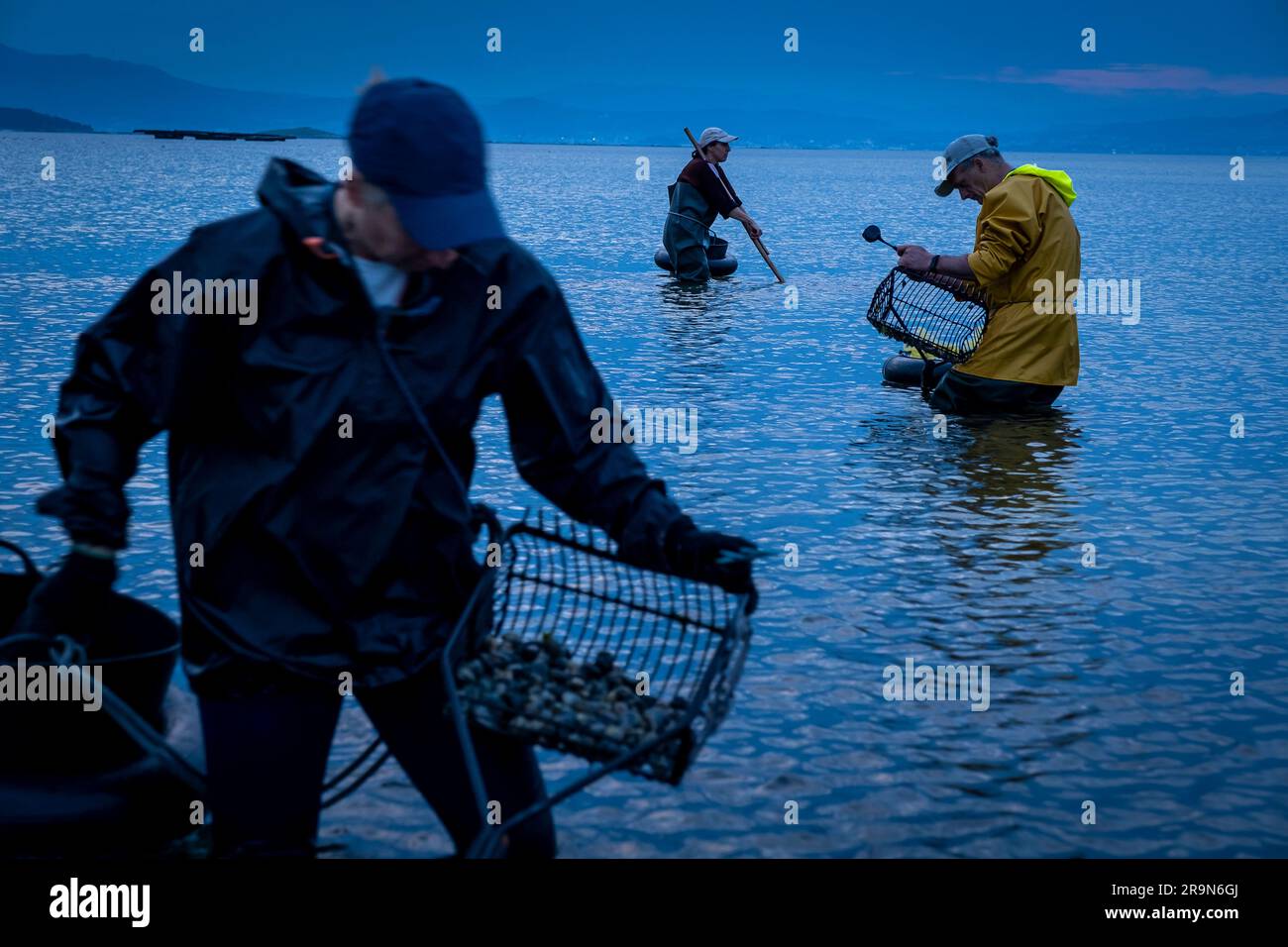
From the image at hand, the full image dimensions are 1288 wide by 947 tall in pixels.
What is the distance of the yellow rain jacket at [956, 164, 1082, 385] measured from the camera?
9.91 m

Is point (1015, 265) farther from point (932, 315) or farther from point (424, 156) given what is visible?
point (424, 156)

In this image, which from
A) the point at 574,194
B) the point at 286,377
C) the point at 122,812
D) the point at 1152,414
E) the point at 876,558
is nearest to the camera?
the point at 286,377

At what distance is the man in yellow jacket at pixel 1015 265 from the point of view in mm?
9938

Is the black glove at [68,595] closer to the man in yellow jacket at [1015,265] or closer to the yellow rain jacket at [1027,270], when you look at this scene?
the man in yellow jacket at [1015,265]

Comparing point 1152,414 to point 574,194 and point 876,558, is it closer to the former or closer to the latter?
point 876,558

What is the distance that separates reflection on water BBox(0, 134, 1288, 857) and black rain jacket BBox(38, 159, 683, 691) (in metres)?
0.55

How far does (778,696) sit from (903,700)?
1.55 feet

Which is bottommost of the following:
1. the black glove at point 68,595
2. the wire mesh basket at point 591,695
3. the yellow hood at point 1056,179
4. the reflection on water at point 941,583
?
the reflection on water at point 941,583

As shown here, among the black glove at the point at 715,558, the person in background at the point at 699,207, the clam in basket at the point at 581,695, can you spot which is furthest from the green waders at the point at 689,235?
the black glove at the point at 715,558

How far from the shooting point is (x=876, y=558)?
7.39 meters

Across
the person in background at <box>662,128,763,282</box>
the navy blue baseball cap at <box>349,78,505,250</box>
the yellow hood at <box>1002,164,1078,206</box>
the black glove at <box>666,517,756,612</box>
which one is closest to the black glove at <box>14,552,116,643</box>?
the navy blue baseball cap at <box>349,78,505,250</box>

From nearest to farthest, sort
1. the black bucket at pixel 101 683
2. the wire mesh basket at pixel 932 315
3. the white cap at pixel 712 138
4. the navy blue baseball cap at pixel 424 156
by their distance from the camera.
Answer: the navy blue baseball cap at pixel 424 156 < the black bucket at pixel 101 683 < the wire mesh basket at pixel 932 315 < the white cap at pixel 712 138

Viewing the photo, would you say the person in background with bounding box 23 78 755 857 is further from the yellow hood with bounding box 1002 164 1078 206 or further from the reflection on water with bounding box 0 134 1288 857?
the yellow hood with bounding box 1002 164 1078 206
